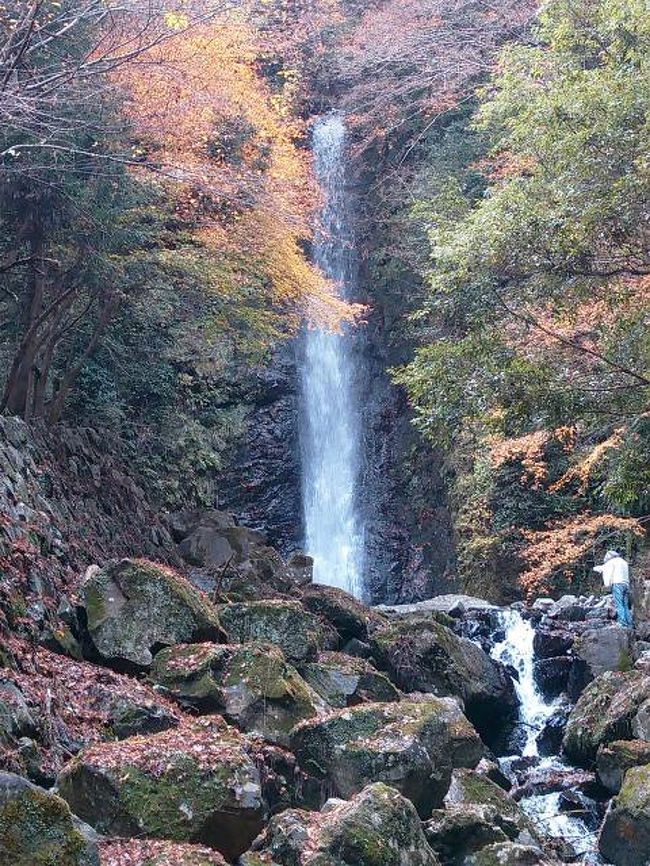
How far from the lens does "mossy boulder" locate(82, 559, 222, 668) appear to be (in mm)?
7605

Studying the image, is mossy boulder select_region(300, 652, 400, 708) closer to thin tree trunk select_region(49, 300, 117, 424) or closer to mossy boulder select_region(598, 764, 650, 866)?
mossy boulder select_region(598, 764, 650, 866)

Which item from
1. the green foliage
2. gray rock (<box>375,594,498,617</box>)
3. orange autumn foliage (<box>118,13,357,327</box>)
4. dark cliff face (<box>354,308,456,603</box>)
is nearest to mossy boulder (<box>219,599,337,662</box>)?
the green foliage

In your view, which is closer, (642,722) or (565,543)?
(642,722)

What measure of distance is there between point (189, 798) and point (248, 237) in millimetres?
9766

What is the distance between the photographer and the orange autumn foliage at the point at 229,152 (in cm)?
1204

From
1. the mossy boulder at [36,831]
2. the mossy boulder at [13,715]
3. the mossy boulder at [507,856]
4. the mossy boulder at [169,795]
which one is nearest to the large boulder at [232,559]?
the mossy boulder at [13,715]

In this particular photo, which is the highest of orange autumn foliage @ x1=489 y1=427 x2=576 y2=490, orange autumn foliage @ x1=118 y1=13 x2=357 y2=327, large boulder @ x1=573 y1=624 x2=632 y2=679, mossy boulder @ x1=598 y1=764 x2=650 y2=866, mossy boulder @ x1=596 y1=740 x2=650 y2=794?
orange autumn foliage @ x1=118 y1=13 x2=357 y2=327

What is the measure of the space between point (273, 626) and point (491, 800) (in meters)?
2.83

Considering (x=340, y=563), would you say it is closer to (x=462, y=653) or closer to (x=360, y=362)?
(x=360, y=362)

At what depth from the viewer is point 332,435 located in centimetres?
2178

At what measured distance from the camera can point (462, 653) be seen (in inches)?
468

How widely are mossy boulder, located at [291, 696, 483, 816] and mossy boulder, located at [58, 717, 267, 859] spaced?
1.48m

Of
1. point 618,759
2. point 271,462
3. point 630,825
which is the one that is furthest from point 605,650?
point 271,462

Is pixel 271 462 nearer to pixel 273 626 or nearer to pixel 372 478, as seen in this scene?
pixel 372 478
